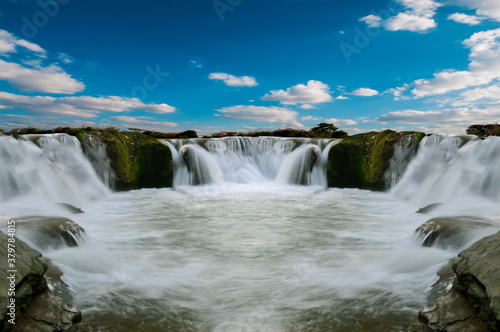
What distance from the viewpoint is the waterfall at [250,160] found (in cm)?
1541

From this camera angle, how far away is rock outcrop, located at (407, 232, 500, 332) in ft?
9.89

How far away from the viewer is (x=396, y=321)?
12.1 feet

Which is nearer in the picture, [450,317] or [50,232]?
[450,317]

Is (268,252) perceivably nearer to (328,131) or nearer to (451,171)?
(451,171)

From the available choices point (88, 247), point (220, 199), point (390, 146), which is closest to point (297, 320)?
point (88, 247)

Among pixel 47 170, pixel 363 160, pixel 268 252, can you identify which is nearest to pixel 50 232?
pixel 268 252

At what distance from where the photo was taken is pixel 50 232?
18.4 feet

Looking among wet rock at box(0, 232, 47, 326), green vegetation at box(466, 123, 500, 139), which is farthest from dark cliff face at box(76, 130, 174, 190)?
green vegetation at box(466, 123, 500, 139)

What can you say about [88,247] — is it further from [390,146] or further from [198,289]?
[390,146]

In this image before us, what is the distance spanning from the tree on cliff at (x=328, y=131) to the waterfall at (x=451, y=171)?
9.35 m

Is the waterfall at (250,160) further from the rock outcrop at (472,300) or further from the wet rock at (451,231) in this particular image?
the rock outcrop at (472,300)

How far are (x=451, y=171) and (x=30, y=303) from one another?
1140 centimetres

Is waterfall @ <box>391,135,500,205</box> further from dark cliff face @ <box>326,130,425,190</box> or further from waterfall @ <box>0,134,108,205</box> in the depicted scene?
waterfall @ <box>0,134,108,205</box>

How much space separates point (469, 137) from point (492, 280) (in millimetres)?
10064
